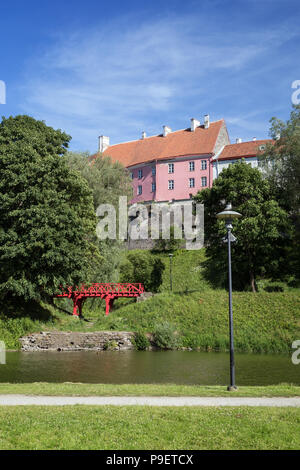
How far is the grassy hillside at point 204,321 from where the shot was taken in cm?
3014

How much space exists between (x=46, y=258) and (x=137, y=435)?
21.9 m

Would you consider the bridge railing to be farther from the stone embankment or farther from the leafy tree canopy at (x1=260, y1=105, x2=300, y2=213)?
the leafy tree canopy at (x1=260, y1=105, x2=300, y2=213)

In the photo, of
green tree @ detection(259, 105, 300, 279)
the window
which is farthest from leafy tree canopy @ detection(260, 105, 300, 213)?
the window

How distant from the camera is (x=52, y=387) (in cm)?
1348

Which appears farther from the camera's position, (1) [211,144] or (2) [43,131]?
(1) [211,144]

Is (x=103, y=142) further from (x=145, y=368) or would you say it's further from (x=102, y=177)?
(x=145, y=368)

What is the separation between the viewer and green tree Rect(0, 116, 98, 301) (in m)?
28.9

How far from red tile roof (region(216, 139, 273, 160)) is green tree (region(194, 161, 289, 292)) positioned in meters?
22.1

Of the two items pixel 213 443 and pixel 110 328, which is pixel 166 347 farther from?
pixel 213 443

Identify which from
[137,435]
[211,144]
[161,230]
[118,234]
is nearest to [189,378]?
[137,435]

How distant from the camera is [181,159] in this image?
214 feet

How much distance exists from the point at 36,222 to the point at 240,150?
3951 centimetres

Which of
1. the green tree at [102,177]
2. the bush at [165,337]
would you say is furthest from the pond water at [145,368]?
the green tree at [102,177]

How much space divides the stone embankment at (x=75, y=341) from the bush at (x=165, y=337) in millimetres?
1649
